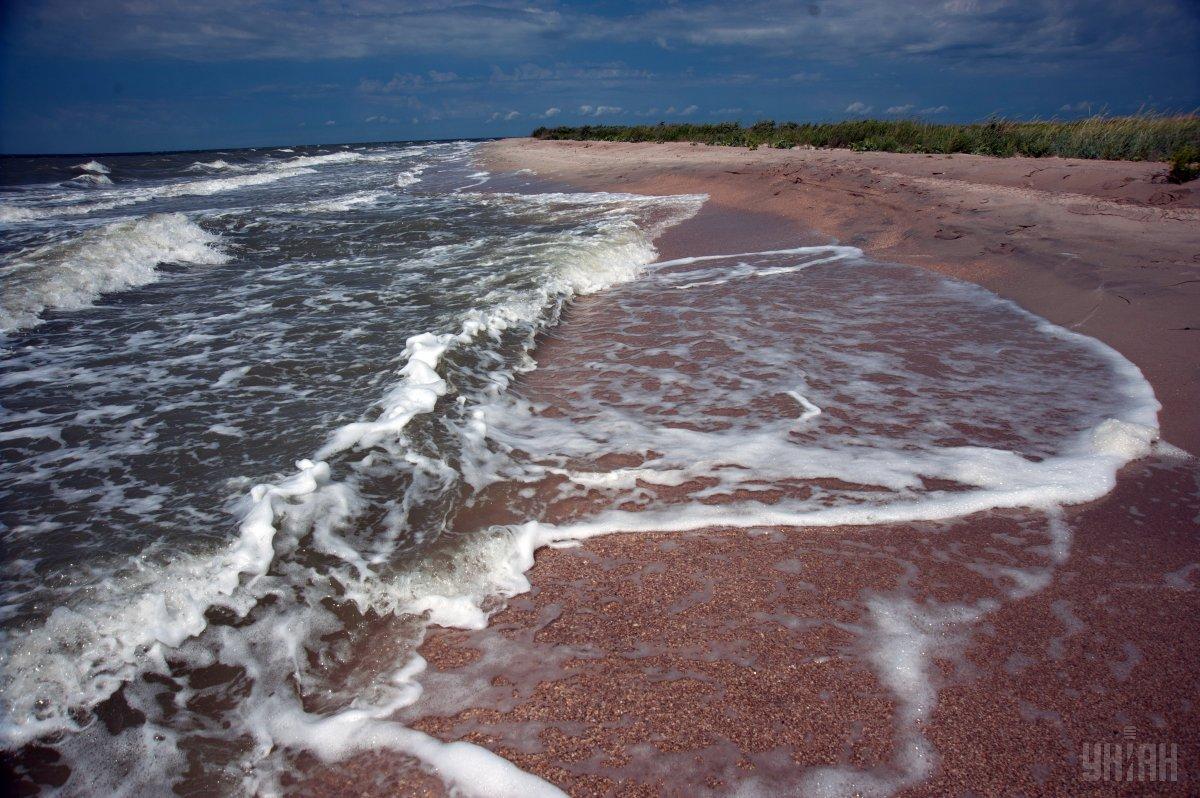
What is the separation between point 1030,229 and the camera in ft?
26.7

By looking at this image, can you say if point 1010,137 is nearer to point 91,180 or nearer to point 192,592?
point 192,592

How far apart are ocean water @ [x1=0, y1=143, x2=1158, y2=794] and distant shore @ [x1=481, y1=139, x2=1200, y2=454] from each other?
1.34ft

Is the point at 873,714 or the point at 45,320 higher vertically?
the point at 45,320

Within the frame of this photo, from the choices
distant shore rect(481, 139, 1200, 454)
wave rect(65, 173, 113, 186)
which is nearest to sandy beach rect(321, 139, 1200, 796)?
distant shore rect(481, 139, 1200, 454)

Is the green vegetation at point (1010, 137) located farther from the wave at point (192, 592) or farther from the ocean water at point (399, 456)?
the wave at point (192, 592)

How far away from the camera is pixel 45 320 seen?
22.3 feet

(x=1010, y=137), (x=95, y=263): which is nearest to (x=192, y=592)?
(x=95, y=263)

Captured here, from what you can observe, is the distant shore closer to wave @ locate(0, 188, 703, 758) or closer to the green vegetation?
the green vegetation

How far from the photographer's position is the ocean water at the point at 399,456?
2191mm

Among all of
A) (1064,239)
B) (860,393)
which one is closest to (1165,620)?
(860,393)

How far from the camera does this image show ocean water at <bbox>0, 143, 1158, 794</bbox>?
2.19 metres

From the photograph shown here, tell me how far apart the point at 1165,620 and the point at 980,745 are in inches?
43.3

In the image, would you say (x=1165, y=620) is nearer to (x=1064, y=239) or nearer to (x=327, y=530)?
(x=327, y=530)

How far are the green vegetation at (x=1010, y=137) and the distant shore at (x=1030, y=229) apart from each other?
1.02 metres
